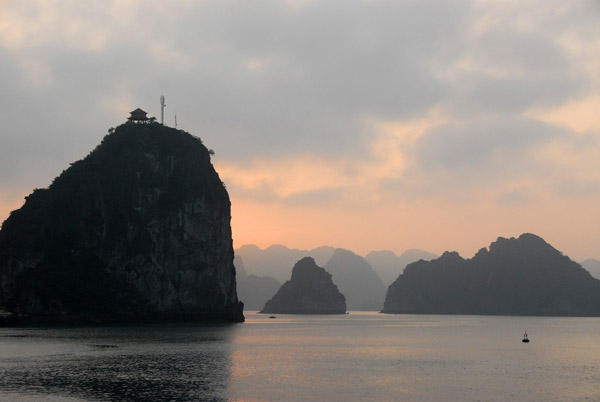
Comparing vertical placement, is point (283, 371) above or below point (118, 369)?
below

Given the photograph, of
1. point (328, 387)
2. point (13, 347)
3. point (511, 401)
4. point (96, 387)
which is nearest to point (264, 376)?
point (328, 387)

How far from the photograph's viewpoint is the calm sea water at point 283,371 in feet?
218

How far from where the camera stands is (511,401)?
6356cm

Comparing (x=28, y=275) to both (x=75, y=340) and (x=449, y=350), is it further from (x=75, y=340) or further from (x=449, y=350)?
(x=449, y=350)

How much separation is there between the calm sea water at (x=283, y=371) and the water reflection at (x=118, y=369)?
112 millimetres

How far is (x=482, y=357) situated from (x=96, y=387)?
2612 inches

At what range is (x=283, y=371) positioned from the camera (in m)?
86.8

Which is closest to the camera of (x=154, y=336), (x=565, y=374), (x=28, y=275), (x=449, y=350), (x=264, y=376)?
(x=264, y=376)

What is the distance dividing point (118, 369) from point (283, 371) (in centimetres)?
2148

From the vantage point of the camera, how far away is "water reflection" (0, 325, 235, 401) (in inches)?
2564

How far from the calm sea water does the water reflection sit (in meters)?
0.11

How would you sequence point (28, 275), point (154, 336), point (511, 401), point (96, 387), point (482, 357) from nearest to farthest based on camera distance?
point (511, 401) → point (96, 387) → point (482, 357) → point (154, 336) → point (28, 275)

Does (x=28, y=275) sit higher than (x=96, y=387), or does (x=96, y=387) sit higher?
(x=28, y=275)

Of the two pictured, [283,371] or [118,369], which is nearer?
[118,369]
